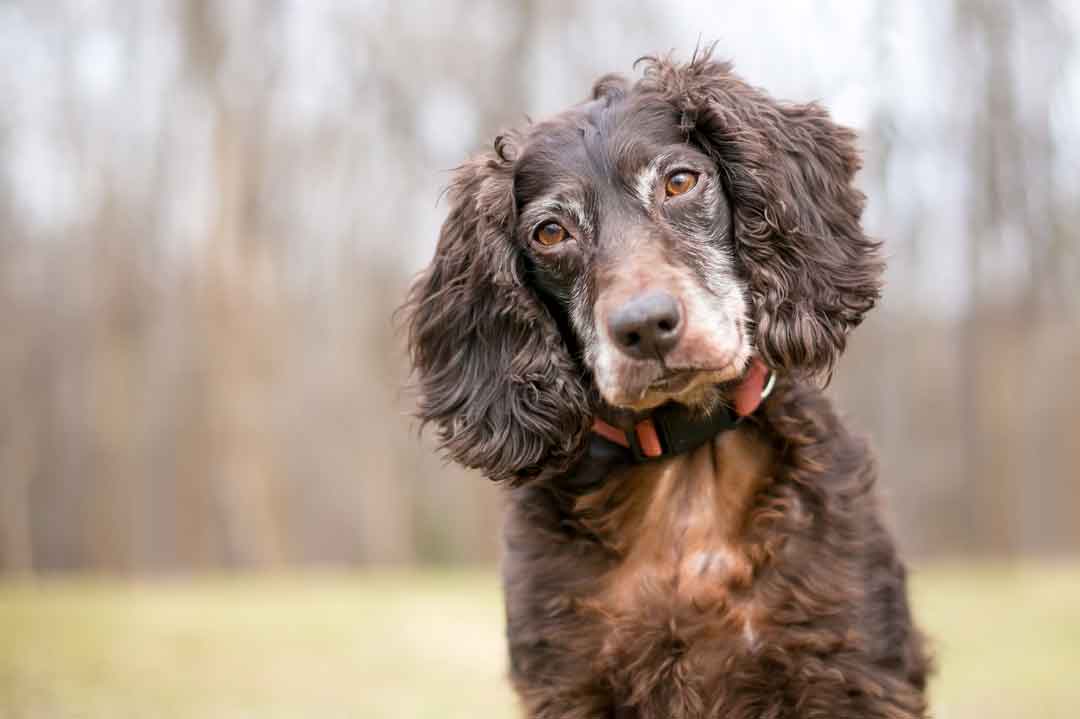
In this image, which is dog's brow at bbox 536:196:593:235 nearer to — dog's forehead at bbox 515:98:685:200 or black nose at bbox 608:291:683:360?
dog's forehead at bbox 515:98:685:200

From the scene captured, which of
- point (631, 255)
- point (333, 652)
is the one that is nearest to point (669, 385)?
point (631, 255)

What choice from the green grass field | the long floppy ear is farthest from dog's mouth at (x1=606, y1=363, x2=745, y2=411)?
the green grass field

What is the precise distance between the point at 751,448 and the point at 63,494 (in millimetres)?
19968

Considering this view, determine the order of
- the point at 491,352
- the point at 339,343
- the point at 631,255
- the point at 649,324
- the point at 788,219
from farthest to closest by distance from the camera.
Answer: the point at 339,343 < the point at 491,352 < the point at 788,219 < the point at 631,255 < the point at 649,324

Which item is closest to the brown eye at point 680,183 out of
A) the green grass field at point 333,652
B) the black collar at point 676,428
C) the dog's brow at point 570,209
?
the dog's brow at point 570,209

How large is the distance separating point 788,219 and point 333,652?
5197 mm

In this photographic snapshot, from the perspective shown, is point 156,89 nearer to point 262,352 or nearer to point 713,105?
point 262,352

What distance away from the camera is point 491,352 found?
329 cm

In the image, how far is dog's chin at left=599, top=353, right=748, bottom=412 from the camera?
283 centimetres

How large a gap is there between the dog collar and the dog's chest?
81 mm

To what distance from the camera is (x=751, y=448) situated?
3125 millimetres

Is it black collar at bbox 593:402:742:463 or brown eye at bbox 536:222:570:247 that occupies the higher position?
brown eye at bbox 536:222:570:247

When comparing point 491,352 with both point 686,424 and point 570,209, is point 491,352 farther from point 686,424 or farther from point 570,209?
point 686,424

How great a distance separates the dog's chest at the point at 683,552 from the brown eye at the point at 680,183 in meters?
0.66
